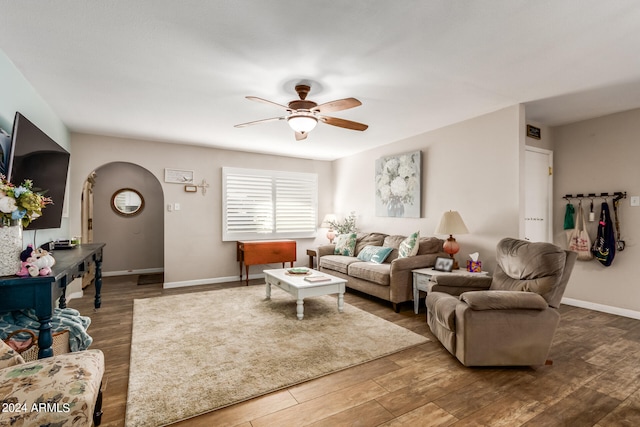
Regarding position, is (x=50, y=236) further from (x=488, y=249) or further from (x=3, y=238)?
(x=488, y=249)

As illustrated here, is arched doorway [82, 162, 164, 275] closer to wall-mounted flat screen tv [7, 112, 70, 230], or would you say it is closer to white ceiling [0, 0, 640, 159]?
white ceiling [0, 0, 640, 159]

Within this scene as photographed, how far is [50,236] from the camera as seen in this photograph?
3.71m

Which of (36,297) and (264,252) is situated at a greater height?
→ (36,297)

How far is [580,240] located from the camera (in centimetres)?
407

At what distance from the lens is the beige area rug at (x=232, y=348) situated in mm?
2107

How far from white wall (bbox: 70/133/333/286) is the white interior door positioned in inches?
170

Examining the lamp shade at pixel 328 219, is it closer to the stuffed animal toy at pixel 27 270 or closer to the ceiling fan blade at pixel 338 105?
the ceiling fan blade at pixel 338 105

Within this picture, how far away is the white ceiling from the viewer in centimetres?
194

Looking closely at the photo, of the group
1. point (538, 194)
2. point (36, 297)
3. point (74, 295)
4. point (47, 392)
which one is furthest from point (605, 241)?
point (74, 295)

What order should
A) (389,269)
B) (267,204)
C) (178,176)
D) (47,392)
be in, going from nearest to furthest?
(47,392) < (389,269) < (178,176) < (267,204)

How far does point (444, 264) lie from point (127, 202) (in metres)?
6.17

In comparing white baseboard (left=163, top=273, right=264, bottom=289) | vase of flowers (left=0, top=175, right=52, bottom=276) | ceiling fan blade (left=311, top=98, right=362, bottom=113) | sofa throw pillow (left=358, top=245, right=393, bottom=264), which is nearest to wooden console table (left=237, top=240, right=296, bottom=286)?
white baseboard (left=163, top=273, right=264, bottom=289)

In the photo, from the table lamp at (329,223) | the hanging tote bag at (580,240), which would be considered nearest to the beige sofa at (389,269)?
the table lamp at (329,223)

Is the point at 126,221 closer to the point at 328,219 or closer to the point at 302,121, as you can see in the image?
the point at 328,219
